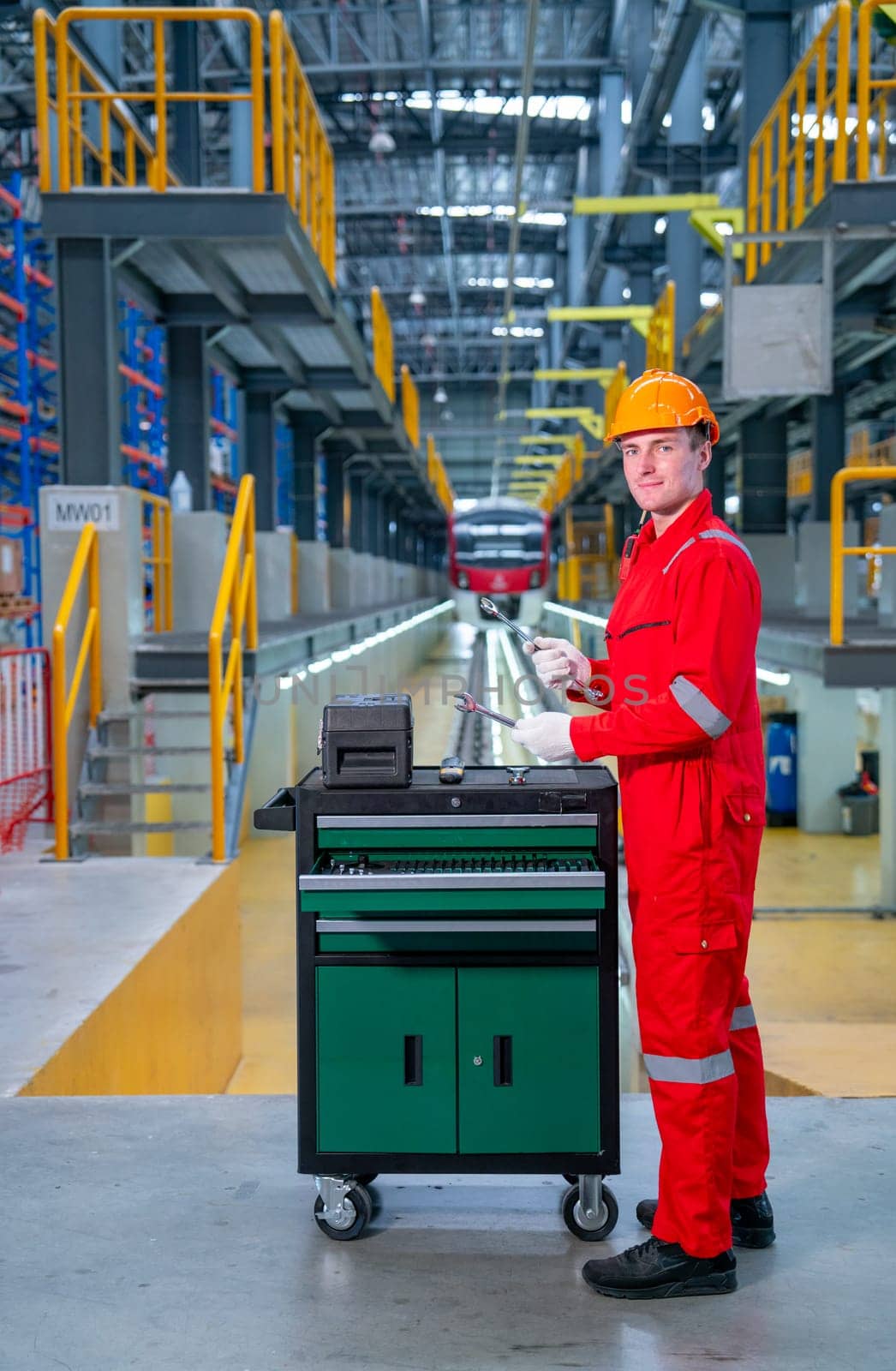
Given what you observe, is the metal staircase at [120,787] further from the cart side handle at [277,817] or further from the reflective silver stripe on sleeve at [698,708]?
the reflective silver stripe on sleeve at [698,708]

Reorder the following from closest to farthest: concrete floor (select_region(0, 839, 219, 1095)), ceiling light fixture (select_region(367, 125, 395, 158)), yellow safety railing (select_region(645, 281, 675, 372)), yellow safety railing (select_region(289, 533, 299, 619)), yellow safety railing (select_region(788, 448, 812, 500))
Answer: concrete floor (select_region(0, 839, 219, 1095)) < yellow safety railing (select_region(645, 281, 675, 372)) < yellow safety railing (select_region(289, 533, 299, 619)) < ceiling light fixture (select_region(367, 125, 395, 158)) < yellow safety railing (select_region(788, 448, 812, 500))

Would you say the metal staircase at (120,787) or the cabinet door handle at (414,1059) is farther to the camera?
the metal staircase at (120,787)

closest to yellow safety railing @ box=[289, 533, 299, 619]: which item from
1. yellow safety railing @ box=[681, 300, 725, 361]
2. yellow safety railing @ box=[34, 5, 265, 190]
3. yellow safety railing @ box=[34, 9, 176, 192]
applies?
yellow safety railing @ box=[681, 300, 725, 361]

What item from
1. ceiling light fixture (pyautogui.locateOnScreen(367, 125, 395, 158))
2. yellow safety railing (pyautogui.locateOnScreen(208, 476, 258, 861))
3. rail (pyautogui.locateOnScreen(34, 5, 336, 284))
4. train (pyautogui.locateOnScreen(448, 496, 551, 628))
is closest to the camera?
yellow safety railing (pyautogui.locateOnScreen(208, 476, 258, 861))

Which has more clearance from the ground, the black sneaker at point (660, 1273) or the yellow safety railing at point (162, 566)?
the yellow safety railing at point (162, 566)

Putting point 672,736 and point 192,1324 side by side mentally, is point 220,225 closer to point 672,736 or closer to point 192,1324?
point 672,736

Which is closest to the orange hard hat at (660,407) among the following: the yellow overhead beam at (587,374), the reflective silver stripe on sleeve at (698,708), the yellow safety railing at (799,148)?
the reflective silver stripe on sleeve at (698,708)

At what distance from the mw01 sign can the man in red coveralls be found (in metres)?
5.37

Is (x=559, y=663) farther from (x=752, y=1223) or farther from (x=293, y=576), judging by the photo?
(x=293, y=576)

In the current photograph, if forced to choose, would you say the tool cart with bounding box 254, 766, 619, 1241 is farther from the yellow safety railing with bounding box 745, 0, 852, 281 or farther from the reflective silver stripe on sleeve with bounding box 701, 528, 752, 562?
the yellow safety railing with bounding box 745, 0, 852, 281

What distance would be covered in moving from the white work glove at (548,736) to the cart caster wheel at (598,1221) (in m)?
0.93

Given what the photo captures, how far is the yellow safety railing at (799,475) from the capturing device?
30.3 metres

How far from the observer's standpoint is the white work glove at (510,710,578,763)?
268cm

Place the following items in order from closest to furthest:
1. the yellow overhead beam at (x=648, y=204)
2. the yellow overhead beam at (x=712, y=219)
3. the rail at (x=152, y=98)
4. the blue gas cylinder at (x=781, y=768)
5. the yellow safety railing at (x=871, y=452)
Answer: the rail at (x=152, y=98) → the blue gas cylinder at (x=781, y=768) → the yellow overhead beam at (x=712, y=219) → the yellow overhead beam at (x=648, y=204) → the yellow safety railing at (x=871, y=452)
